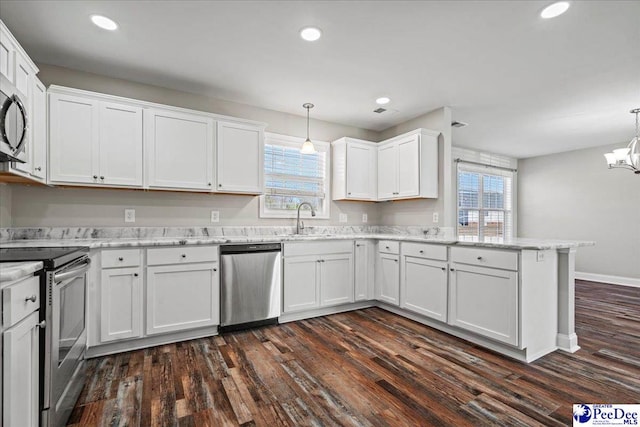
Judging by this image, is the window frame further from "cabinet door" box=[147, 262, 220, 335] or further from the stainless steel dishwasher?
"cabinet door" box=[147, 262, 220, 335]

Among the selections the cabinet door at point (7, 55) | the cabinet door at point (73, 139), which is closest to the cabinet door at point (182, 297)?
the cabinet door at point (73, 139)

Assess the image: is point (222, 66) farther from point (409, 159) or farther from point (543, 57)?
point (543, 57)

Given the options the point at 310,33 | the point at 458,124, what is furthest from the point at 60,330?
the point at 458,124

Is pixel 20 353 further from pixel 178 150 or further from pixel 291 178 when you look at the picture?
pixel 291 178

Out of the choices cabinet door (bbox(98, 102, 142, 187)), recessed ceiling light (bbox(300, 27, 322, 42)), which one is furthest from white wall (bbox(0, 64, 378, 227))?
recessed ceiling light (bbox(300, 27, 322, 42))

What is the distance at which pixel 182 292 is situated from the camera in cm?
274

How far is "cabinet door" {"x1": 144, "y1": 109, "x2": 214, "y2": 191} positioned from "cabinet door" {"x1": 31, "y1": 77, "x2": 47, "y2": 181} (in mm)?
724

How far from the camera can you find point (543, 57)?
8.76ft

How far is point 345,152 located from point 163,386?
10.4 feet

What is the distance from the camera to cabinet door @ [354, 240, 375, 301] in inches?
148

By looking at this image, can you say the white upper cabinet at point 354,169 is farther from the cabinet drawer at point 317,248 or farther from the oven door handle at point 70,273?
the oven door handle at point 70,273

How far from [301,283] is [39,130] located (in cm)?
262

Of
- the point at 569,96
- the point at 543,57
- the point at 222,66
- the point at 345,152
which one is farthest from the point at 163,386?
the point at 569,96

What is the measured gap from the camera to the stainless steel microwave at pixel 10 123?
1.65 metres
